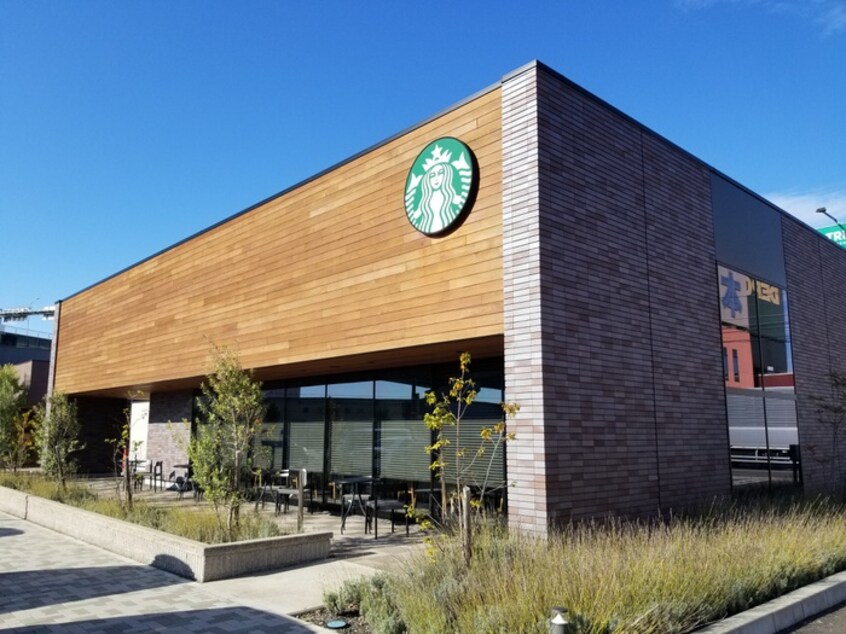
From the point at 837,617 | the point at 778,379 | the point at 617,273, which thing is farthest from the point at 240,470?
the point at 778,379

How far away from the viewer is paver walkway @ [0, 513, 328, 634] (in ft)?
20.2

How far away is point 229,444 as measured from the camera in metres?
10.1

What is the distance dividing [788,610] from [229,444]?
7.75m

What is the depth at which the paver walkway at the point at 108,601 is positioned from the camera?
6152 mm

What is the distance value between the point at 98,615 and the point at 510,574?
425 centimetres

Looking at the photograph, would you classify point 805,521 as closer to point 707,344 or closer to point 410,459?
point 707,344

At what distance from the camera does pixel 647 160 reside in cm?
1079

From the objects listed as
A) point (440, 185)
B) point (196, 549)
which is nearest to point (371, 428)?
point (196, 549)

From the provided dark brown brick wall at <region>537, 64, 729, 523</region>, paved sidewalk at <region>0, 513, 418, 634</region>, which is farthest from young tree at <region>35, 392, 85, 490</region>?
dark brown brick wall at <region>537, 64, 729, 523</region>

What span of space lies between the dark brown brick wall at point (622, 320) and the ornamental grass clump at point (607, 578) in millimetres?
1308

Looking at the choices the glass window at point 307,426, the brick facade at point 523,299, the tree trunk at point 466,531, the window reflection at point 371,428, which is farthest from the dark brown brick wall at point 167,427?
the tree trunk at point 466,531

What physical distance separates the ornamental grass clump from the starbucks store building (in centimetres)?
150

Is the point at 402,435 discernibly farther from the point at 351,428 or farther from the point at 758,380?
the point at 758,380

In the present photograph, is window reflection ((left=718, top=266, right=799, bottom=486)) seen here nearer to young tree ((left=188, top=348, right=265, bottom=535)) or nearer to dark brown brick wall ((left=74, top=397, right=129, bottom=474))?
young tree ((left=188, top=348, right=265, bottom=535))
